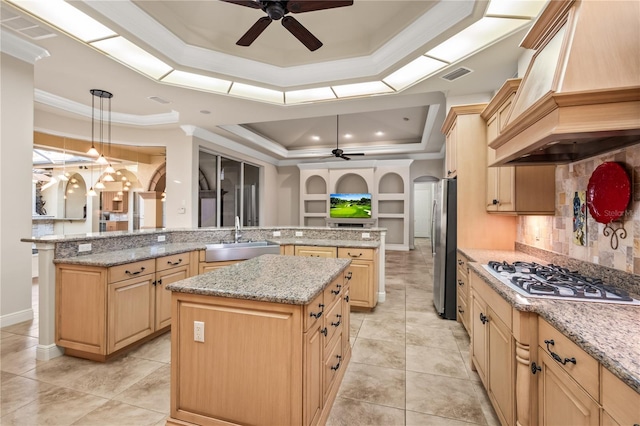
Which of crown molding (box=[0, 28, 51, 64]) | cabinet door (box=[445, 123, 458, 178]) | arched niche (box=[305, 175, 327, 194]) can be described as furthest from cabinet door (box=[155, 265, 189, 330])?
arched niche (box=[305, 175, 327, 194])

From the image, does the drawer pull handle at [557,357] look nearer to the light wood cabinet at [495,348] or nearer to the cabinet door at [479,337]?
the light wood cabinet at [495,348]

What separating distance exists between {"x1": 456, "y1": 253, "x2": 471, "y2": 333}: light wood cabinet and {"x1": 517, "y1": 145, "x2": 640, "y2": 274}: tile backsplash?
63 cm

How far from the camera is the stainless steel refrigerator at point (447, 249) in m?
3.36

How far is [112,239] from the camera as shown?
2977mm

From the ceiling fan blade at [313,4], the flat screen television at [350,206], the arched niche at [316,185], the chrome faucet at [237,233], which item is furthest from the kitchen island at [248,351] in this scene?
the arched niche at [316,185]

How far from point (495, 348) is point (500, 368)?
114 mm

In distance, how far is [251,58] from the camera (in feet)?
11.3

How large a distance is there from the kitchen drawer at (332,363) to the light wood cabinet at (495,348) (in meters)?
0.98

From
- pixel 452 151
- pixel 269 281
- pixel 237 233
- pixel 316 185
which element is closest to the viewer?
pixel 269 281

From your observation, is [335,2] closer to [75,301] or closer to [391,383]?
[391,383]

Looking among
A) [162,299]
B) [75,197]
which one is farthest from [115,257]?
[75,197]

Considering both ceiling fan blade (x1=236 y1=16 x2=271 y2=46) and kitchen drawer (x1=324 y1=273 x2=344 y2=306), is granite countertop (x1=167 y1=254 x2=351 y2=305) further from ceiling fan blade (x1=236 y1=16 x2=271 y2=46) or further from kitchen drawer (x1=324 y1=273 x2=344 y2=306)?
ceiling fan blade (x1=236 y1=16 x2=271 y2=46)

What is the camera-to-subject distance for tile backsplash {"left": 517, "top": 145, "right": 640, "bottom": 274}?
153 centimetres

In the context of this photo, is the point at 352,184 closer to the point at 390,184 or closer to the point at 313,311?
the point at 390,184
